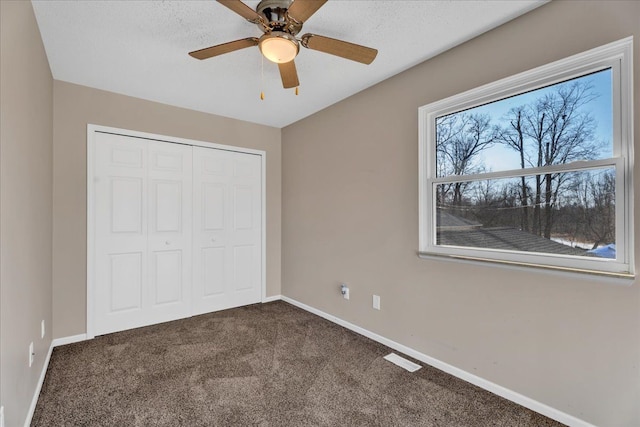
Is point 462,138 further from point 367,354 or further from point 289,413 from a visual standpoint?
point 289,413

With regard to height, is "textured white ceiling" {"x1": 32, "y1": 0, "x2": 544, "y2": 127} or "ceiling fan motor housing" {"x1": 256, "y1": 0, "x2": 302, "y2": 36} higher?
"textured white ceiling" {"x1": 32, "y1": 0, "x2": 544, "y2": 127}

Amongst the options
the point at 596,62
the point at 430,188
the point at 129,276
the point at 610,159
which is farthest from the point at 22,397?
the point at 596,62

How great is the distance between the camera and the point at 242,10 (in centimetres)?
153

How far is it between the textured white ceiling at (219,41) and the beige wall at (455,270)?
0.21 metres

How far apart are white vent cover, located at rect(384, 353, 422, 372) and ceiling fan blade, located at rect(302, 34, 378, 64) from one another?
225 centimetres

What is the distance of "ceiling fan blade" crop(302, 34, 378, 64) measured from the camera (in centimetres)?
177

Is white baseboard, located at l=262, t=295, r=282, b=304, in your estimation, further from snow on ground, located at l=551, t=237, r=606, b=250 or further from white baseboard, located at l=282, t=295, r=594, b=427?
snow on ground, located at l=551, t=237, r=606, b=250

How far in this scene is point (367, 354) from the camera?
2627 mm

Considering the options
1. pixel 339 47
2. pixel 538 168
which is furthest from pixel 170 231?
pixel 538 168

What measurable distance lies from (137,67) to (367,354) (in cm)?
312

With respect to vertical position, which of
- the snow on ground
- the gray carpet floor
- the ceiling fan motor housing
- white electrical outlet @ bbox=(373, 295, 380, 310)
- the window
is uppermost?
the ceiling fan motor housing

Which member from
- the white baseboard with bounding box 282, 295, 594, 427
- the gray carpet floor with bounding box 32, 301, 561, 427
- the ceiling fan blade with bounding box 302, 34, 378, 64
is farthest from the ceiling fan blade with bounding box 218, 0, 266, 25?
the white baseboard with bounding box 282, 295, 594, 427

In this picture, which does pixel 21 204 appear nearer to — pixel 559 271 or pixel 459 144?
pixel 459 144

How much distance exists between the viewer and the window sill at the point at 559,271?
156 cm
